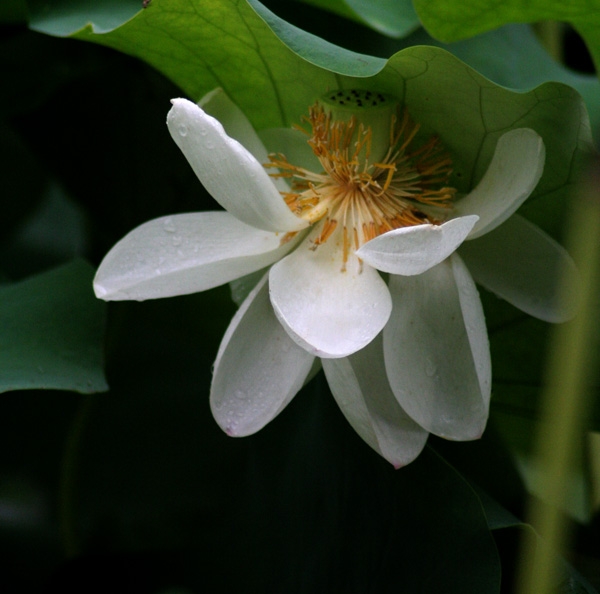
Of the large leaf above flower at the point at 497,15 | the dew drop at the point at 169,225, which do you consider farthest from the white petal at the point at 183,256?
the large leaf above flower at the point at 497,15

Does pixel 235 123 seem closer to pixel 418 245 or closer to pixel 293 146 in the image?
pixel 293 146

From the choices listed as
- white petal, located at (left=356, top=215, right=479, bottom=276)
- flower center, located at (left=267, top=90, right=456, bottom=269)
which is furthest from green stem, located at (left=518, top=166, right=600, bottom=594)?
flower center, located at (left=267, top=90, right=456, bottom=269)

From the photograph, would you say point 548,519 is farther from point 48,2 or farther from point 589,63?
point 589,63

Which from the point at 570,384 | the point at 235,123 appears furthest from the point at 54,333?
the point at 570,384

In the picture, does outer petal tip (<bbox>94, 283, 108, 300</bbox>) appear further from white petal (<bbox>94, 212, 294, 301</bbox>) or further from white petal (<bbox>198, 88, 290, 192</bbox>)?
white petal (<bbox>198, 88, 290, 192</bbox>)

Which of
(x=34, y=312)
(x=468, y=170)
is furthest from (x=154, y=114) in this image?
(x=468, y=170)
